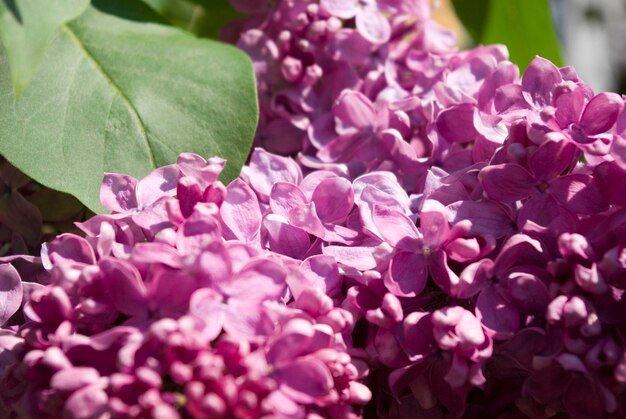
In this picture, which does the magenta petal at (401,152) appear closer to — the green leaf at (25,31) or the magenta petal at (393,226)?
the magenta petal at (393,226)

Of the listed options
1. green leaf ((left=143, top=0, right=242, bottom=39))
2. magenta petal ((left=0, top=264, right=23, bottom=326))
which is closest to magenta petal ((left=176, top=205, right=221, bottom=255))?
magenta petal ((left=0, top=264, right=23, bottom=326))

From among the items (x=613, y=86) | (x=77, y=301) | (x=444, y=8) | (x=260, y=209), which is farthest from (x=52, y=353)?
(x=613, y=86)

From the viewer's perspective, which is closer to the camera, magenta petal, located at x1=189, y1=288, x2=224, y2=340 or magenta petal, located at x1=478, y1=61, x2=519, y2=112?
magenta petal, located at x1=189, y1=288, x2=224, y2=340

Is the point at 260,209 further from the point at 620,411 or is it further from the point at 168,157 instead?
the point at 620,411

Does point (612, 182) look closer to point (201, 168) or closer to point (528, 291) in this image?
point (528, 291)

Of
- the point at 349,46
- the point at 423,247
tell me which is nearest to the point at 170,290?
the point at 423,247

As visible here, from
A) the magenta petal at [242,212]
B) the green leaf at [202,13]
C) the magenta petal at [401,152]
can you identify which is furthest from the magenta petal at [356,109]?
the green leaf at [202,13]

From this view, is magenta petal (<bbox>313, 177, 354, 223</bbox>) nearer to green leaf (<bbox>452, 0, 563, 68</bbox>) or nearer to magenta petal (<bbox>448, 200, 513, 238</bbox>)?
magenta petal (<bbox>448, 200, 513, 238</bbox>)
